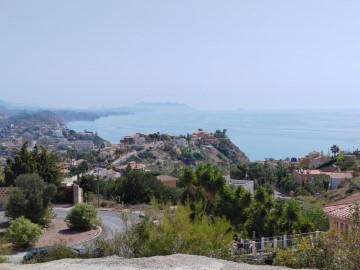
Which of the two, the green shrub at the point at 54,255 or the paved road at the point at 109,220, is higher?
the green shrub at the point at 54,255

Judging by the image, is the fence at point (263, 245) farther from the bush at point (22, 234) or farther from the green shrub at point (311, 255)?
the bush at point (22, 234)

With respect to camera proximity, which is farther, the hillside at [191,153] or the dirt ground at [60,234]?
the hillside at [191,153]

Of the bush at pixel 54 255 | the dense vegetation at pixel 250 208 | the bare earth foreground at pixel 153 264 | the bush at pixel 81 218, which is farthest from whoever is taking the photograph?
the bush at pixel 81 218

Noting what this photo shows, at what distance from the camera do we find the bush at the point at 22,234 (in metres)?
17.4

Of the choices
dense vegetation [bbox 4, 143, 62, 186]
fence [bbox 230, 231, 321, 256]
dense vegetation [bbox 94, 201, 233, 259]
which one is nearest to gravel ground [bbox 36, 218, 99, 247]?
dense vegetation [bbox 4, 143, 62, 186]

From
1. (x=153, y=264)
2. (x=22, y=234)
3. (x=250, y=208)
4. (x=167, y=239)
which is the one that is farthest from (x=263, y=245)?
(x=22, y=234)

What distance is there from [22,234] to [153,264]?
10557mm

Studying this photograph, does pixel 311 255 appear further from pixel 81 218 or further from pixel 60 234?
pixel 81 218

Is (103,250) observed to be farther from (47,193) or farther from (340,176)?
(340,176)

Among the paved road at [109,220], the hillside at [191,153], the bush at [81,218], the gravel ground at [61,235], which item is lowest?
the hillside at [191,153]

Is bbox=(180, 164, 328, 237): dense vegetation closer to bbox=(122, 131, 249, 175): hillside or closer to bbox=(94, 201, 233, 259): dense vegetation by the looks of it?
bbox=(94, 201, 233, 259): dense vegetation

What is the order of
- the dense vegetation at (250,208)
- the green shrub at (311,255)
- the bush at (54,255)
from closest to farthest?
the green shrub at (311,255)
the bush at (54,255)
the dense vegetation at (250,208)

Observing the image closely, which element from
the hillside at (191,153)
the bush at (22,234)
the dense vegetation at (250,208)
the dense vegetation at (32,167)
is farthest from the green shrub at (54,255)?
the hillside at (191,153)

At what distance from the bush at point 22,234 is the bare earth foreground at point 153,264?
27.2 ft
